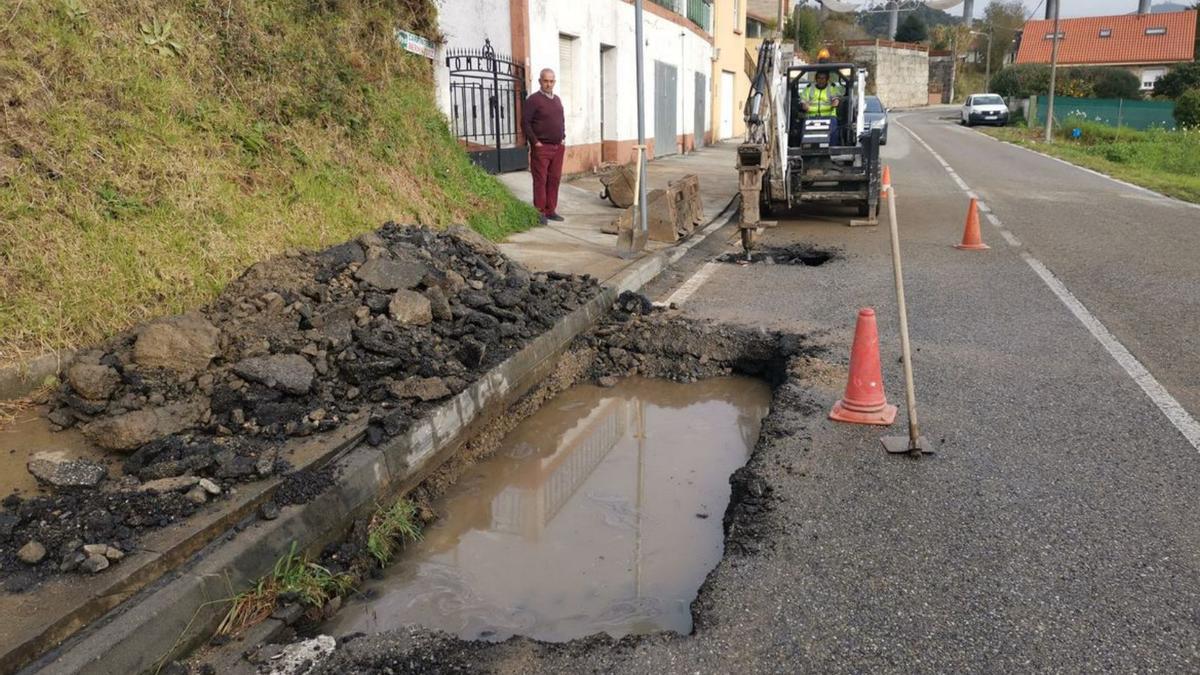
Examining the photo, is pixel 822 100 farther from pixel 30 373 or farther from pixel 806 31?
pixel 806 31

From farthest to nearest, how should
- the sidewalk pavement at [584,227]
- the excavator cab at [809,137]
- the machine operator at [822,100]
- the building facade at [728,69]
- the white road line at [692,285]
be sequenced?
the building facade at [728,69], the machine operator at [822,100], the excavator cab at [809,137], the sidewalk pavement at [584,227], the white road line at [692,285]

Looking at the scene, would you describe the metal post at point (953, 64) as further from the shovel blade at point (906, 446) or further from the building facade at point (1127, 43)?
the shovel blade at point (906, 446)

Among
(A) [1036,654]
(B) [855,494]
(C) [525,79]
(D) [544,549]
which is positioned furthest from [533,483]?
(C) [525,79]

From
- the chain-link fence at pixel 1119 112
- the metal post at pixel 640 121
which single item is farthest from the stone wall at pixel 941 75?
the metal post at pixel 640 121

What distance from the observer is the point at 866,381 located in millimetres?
4879

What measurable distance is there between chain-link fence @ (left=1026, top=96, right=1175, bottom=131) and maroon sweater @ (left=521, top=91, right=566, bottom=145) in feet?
114

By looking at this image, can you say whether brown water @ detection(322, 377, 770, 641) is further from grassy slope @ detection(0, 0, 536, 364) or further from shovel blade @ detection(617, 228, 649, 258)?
shovel blade @ detection(617, 228, 649, 258)

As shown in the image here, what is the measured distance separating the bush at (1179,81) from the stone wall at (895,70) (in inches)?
740

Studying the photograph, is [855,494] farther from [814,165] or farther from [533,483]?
[814,165]

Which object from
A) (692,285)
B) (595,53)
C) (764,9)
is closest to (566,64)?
(595,53)

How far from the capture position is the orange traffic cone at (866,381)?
4852 millimetres

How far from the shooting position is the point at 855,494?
3998mm

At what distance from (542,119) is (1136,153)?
76.4 ft

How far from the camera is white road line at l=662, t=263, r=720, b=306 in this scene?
25.8ft
